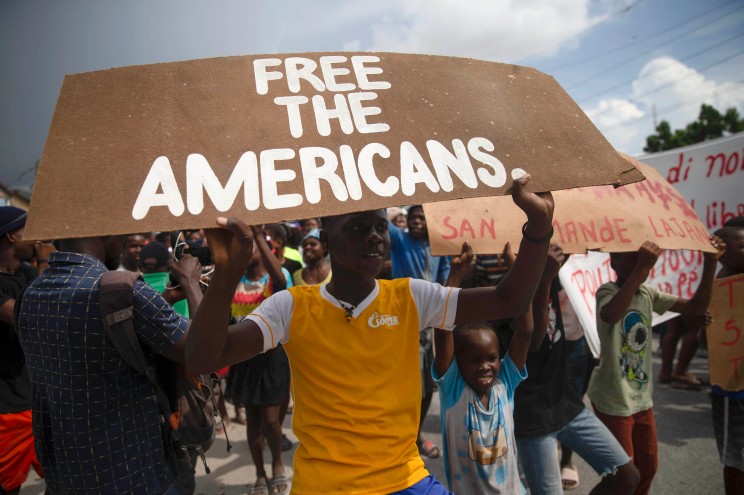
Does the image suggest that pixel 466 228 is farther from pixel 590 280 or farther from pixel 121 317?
pixel 590 280

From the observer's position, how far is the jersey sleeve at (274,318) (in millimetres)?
1757

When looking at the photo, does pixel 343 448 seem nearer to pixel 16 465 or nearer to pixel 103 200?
pixel 103 200

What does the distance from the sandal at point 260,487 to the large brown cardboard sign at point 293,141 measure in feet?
10.6

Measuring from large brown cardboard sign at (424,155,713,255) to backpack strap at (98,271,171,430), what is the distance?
146cm

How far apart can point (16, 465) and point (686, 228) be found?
13.4 ft

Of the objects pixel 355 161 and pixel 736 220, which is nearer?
pixel 355 161

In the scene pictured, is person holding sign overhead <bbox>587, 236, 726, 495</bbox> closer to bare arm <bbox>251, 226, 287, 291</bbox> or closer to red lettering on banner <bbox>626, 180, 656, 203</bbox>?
red lettering on banner <bbox>626, 180, 656, 203</bbox>

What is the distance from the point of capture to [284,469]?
4.38 m

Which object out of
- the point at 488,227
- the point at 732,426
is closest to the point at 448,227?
the point at 488,227

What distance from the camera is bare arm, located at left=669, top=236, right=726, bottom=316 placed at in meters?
3.41

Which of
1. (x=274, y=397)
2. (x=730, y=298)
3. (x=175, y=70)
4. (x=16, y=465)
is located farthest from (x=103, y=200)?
(x=730, y=298)

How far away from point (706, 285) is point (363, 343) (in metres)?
2.71

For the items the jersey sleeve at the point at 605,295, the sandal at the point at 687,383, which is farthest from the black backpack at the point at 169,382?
the sandal at the point at 687,383

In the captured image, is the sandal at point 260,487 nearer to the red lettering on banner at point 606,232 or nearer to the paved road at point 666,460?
the paved road at point 666,460
